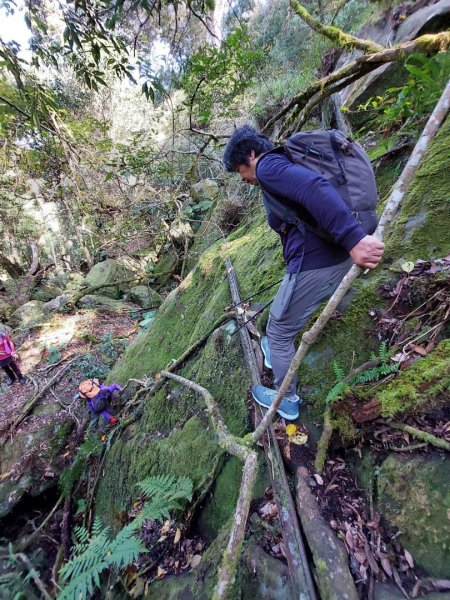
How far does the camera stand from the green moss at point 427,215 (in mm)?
2662

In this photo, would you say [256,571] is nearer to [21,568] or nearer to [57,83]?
[21,568]

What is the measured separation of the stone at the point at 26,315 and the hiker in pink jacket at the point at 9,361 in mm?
3448

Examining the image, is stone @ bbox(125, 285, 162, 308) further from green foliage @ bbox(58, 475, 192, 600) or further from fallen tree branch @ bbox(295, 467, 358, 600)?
fallen tree branch @ bbox(295, 467, 358, 600)

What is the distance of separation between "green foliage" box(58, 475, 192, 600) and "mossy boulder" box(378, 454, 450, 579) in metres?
1.49

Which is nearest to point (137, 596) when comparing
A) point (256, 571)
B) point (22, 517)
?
point (256, 571)

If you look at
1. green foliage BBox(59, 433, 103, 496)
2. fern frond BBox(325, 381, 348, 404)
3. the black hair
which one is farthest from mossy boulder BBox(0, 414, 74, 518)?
the black hair

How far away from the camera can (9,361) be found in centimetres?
747

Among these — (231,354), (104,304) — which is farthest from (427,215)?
(104,304)

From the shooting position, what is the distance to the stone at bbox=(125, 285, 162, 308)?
11.5 metres

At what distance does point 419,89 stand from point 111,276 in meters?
11.8

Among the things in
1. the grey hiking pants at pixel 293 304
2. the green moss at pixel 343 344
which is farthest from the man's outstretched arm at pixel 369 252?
the green moss at pixel 343 344

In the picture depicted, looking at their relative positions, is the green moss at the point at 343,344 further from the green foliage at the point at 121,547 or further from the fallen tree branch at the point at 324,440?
the green foliage at the point at 121,547

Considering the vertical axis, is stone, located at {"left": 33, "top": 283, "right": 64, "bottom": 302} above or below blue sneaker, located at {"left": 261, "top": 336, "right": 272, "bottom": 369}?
above

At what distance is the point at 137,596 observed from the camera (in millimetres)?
2398
